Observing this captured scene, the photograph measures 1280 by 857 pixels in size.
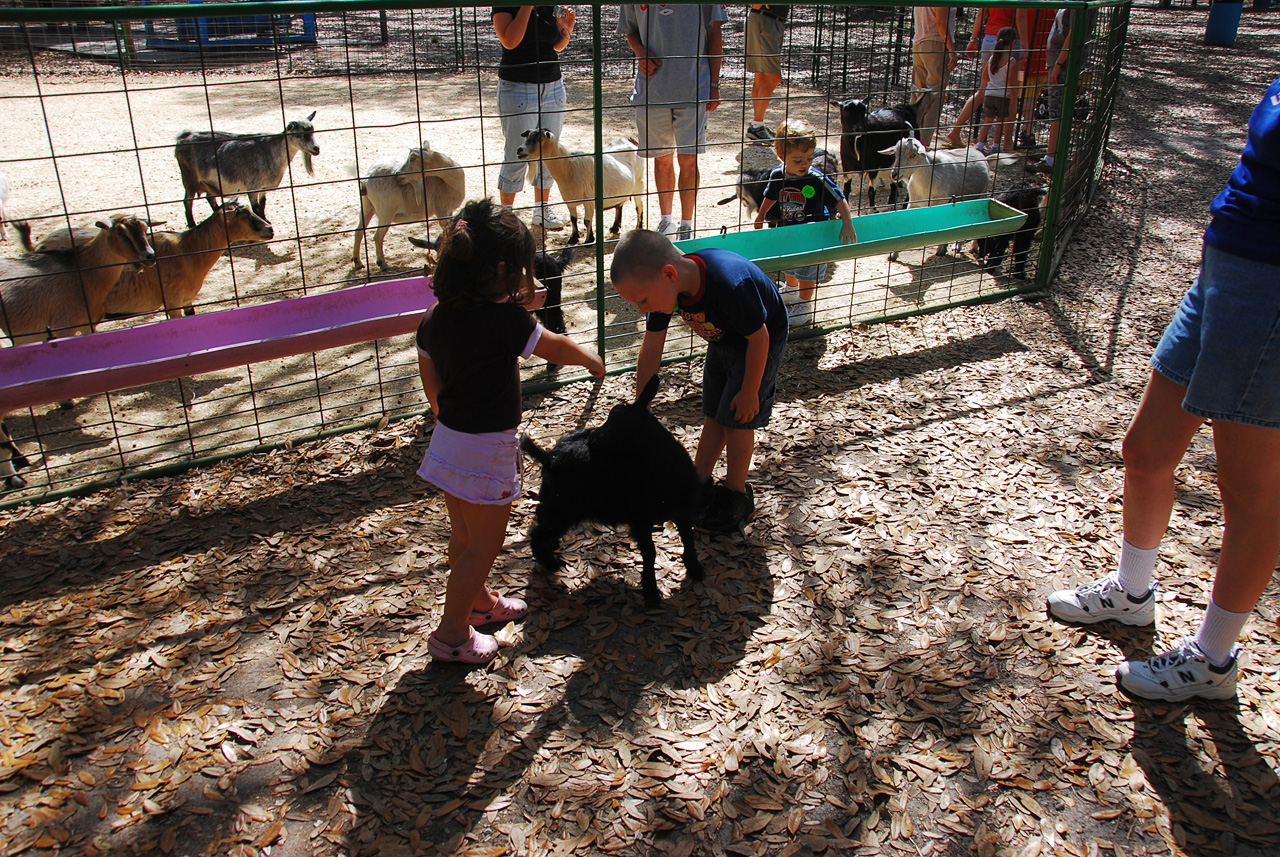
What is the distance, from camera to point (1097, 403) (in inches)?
193

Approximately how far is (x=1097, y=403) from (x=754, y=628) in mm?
2802

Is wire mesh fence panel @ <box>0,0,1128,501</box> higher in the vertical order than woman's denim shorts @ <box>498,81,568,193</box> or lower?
lower

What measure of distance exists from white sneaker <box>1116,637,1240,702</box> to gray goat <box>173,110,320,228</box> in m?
7.12

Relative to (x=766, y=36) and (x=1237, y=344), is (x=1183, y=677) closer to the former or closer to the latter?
(x=1237, y=344)

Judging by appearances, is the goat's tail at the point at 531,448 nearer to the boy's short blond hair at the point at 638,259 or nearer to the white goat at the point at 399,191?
the boy's short blond hair at the point at 638,259

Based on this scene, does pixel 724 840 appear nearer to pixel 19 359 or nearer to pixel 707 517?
pixel 707 517

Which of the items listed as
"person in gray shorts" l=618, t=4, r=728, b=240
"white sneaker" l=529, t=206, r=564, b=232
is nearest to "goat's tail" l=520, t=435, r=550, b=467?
"person in gray shorts" l=618, t=4, r=728, b=240

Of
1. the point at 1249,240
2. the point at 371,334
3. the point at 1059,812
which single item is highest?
the point at 1249,240

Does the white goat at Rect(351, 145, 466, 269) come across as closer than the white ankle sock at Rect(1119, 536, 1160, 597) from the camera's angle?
No

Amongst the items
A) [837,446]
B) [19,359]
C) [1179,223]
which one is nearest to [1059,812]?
[837,446]

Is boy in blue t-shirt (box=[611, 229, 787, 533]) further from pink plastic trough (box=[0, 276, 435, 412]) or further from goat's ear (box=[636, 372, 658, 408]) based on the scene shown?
pink plastic trough (box=[0, 276, 435, 412])

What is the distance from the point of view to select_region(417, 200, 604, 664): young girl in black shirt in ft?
8.52

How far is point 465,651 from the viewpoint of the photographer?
300 centimetres

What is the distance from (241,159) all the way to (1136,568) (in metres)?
7.84
